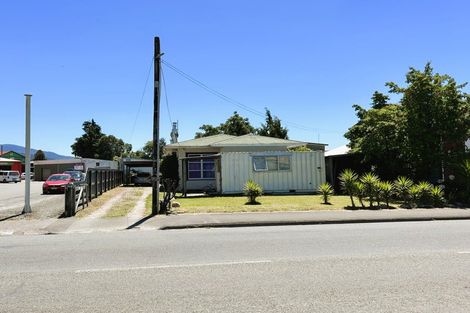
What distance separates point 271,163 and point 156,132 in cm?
987

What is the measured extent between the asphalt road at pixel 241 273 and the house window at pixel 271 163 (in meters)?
13.7

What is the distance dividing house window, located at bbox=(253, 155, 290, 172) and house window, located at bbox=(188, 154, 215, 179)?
15.5 ft

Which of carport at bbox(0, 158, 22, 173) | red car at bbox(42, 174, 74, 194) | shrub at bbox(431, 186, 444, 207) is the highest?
carport at bbox(0, 158, 22, 173)

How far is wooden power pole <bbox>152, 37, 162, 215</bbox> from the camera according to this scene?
15.8 m

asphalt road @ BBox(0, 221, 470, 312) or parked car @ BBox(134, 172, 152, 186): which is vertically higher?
parked car @ BBox(134, 172, 152, 186)

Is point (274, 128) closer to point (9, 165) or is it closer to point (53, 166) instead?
point (53, 166)

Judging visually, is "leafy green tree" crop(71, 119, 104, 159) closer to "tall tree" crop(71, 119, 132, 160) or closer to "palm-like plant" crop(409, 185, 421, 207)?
"tall tree" crop(71, 119, 132, 160)

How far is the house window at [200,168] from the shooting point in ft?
92.9

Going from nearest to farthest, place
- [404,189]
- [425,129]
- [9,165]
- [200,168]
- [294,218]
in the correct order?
[294,218] → [404,189] → [425,129] → [200,168] → [9,165]

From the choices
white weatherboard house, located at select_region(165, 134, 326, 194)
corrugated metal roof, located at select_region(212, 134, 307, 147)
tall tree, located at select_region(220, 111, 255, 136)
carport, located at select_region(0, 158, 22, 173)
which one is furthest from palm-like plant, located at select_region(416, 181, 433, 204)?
carport, located at select_region(0, 158, 22, 173)

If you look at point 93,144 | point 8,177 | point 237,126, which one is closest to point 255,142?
point 237,126

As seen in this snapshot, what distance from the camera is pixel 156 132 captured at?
16.0 meters

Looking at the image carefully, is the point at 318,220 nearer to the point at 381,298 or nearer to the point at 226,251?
the point at 226,251

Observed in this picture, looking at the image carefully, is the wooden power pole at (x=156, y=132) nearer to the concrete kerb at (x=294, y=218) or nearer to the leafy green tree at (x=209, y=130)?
the concrete kerb at (x=294, y=218)
